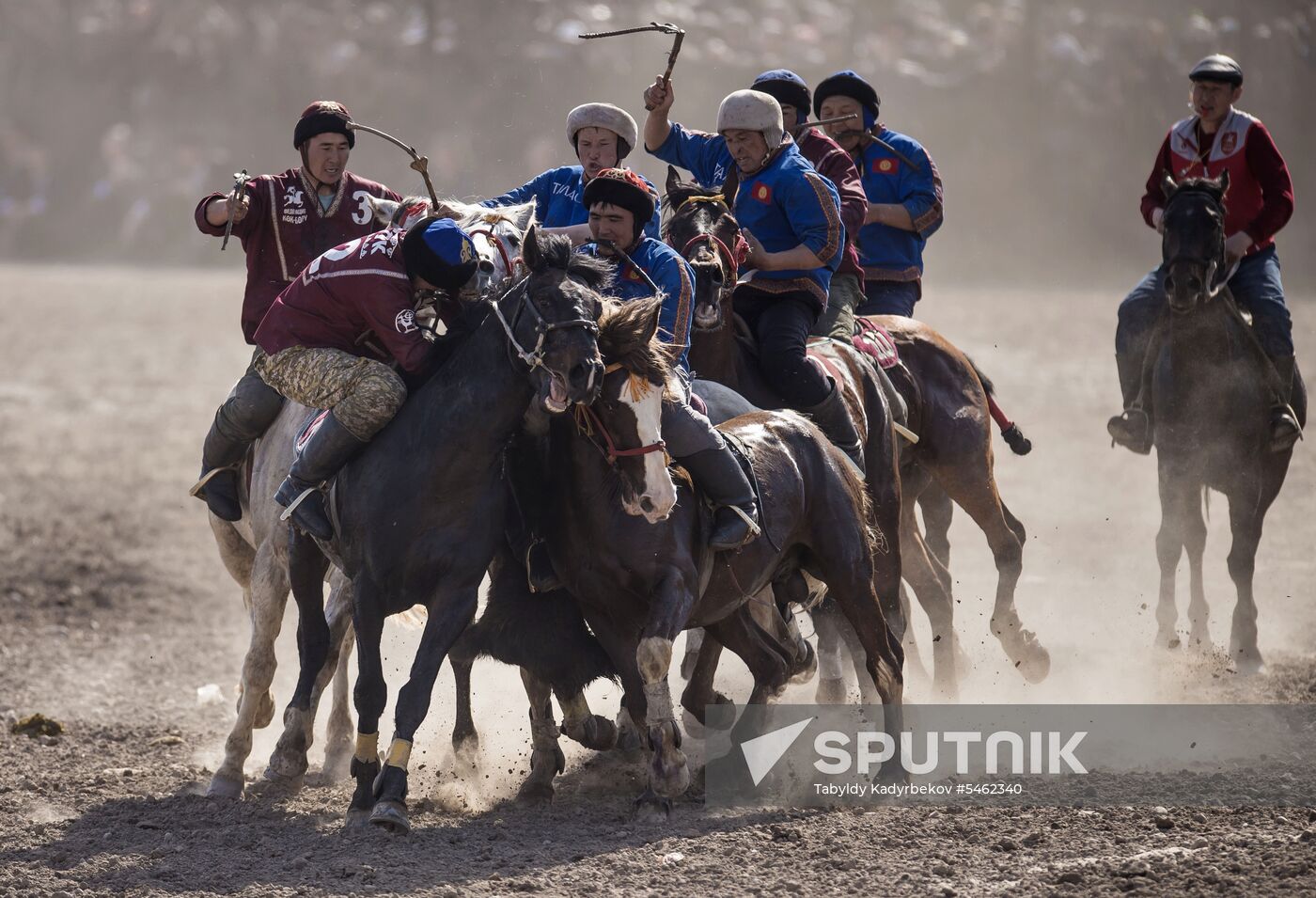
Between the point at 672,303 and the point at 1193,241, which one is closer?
the point at 672,303

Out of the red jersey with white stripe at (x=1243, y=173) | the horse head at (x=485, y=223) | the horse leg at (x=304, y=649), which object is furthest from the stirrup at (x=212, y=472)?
the red jersey with white stripe at (x=1243, y=173)

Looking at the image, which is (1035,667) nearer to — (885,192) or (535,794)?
(885,192)

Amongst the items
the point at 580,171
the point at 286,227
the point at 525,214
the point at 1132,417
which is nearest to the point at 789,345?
the point at 580,171

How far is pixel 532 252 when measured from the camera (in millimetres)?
5461

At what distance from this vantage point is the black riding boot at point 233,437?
686cm

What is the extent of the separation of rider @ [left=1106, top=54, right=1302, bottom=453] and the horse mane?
178 inches

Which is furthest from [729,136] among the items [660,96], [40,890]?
[40,890]

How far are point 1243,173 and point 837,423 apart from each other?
3632mm

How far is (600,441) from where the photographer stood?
5664 mm

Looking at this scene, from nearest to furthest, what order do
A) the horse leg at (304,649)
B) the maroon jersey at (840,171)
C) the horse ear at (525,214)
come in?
the horse leg at (304,649) < the horse ear at (525,214) < the maroon jersey at (840,171)

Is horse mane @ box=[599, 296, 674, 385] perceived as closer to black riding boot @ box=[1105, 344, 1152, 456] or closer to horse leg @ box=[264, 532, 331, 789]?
horse leg @ box=[264, 532, 331, 789]

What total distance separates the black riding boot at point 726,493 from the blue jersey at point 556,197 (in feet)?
5.78

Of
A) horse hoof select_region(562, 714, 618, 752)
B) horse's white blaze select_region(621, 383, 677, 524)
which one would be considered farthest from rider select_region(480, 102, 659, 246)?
horse hoof select_region(562, 714, 618, 752)

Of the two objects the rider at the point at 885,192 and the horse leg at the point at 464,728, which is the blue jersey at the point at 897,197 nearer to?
the rider at the point at 885,192
